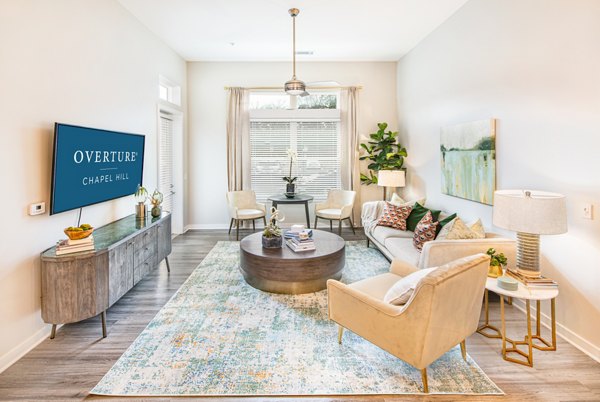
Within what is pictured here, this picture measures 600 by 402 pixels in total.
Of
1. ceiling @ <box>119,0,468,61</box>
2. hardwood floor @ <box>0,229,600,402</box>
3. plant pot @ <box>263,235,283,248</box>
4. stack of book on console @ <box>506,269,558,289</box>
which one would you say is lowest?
hardwood floor @ <box>0,229,600,402</box>

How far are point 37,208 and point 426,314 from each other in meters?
3.03

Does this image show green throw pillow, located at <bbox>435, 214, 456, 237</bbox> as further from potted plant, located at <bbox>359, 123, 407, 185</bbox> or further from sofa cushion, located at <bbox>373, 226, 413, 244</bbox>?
potted plant, located at <bbox>359, 123, 407, 185</bbox>

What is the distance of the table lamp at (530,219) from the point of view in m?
2.22

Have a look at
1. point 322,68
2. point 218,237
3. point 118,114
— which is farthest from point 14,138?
point 322,68

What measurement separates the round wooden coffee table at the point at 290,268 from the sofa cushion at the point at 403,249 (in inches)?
26.1

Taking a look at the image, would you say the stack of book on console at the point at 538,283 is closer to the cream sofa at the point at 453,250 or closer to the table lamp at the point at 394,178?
the cream sofa at the point at 453,250

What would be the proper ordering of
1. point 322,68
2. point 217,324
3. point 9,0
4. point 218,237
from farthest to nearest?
point 322,68, point 218,237, point 217,324, point 9,0

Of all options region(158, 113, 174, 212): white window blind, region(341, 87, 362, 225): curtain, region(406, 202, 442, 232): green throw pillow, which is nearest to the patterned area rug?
region(406, 202, 442, 232): green throw pillow

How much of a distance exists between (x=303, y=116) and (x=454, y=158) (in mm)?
3249

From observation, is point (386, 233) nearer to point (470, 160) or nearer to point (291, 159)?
point (470, 160)

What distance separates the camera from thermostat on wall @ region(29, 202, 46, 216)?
249 centimetres

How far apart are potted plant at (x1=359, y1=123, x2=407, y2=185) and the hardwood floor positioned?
133 inches

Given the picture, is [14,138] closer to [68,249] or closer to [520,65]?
[68,249]

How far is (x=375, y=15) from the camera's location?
429 centimetres
